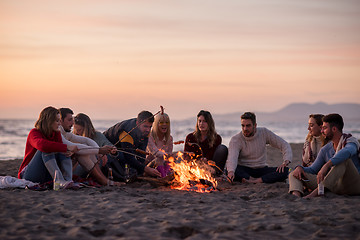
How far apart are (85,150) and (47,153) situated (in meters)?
0.67

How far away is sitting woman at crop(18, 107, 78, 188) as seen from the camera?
20.0 ft

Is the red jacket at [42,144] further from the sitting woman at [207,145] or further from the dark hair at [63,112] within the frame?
the sitting woman at [207,145]

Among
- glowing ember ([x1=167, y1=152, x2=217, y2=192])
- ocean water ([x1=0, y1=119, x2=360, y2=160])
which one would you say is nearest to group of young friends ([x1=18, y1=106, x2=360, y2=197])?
glowing ember ([x1=167, y1=152, x2=217, y2=192])

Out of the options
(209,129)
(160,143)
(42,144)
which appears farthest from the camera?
(209,129)

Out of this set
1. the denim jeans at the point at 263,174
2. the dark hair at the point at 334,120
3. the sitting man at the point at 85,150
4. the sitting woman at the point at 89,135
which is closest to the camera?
the dark hair at the point at 334,120

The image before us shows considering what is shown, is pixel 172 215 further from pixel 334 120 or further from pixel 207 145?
pixel 207 145

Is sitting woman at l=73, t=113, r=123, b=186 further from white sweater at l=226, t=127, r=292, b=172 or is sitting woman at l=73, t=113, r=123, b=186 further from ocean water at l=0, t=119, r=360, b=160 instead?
ocean water at l=0, t=119, r=360, b=160

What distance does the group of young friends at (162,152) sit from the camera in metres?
5.91

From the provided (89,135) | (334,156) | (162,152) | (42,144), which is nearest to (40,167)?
(42,144)

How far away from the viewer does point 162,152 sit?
7688 mm

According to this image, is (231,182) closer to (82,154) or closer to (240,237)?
(82,154)

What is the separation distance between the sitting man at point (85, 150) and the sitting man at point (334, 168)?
3027 millimetres

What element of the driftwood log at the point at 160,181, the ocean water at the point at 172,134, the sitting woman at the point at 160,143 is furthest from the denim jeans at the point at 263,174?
the ocean water at the point at 172,134

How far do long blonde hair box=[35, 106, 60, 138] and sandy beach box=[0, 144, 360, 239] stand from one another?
898 millimetres
